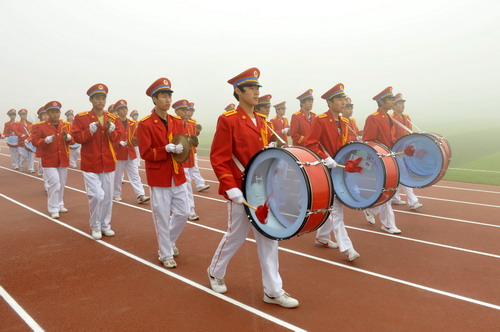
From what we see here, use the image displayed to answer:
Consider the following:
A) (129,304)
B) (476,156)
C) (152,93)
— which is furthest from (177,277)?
(476,156)

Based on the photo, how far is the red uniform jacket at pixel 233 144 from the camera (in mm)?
3857

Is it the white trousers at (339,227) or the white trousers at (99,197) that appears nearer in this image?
the white trousers at (339,227)

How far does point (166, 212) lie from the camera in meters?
5.07

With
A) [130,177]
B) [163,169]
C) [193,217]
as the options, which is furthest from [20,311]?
[130,177]

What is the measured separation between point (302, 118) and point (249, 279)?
5172 mm

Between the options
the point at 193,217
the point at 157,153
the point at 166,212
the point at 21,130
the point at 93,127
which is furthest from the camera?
the point at 21,130

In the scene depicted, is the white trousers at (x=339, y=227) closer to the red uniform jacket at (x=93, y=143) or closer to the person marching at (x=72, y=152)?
the red uniform jacket at (x=93, y=143)

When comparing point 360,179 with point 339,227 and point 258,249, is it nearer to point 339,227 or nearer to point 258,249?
point 339,227

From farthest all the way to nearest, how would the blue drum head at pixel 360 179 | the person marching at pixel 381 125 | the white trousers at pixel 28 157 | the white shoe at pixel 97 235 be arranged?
the white trousers at pixel 28 157 → the person marching at pixel 381 125 → the white shoe at pixel 97 235 → the blue drum head at pixel 360 179

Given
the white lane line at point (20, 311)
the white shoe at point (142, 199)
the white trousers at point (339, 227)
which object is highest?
the white trousers at point (339, 227)

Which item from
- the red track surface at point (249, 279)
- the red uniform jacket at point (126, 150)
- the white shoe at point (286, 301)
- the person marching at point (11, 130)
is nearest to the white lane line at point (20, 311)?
the red track surface at point (249, 279)

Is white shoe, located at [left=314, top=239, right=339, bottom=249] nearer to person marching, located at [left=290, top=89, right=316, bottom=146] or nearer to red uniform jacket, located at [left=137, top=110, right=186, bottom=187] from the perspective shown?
red uniform jacket, located at [left=137, top=110, right=186, bottom=187]

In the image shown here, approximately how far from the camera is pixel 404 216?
25.2ft

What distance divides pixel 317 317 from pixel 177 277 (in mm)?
1763
